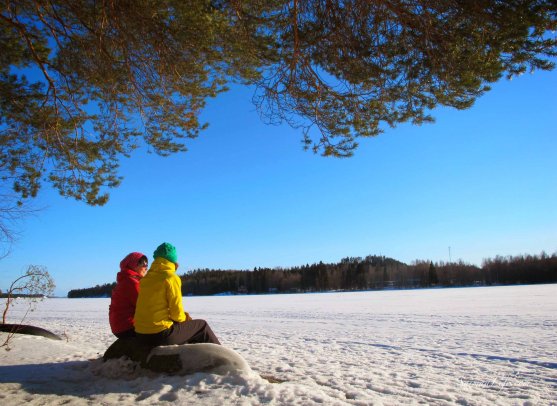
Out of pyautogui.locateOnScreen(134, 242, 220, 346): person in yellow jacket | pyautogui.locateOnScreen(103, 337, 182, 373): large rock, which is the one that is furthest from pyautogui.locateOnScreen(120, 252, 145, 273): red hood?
pyautogui.locateOnScreen(103, 337, 182, 373): large rock

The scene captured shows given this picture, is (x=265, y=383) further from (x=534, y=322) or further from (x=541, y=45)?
(x=534, y=322)

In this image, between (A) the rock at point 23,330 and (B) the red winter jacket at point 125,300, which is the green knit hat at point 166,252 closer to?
(B) the red winter jacket at point 125,300

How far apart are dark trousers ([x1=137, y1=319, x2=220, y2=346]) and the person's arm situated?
115mm

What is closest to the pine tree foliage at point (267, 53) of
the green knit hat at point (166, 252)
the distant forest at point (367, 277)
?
the green knit hat at point (166, 252)

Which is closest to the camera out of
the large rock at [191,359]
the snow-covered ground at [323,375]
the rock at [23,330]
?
the snow-covered ground at [323,375]

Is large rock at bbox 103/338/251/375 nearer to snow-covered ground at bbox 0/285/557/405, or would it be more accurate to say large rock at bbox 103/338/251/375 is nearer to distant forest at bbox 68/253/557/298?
snow-covered ground at bbox 0/285/557/405

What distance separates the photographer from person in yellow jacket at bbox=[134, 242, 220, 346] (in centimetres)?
416

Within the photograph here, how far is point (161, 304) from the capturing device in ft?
13.7

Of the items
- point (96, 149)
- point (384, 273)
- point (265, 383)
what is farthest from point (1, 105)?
point (384, 273)

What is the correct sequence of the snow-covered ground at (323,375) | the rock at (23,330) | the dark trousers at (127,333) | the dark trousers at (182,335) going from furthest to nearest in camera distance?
the rock at (23,330)
the dark trousers at (127,333)
the dark trousers at (182,335)
the snow-covered ground at (323,375)

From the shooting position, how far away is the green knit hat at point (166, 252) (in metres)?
4.25

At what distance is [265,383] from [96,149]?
4659 millimetres

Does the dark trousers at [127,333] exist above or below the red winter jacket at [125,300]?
below

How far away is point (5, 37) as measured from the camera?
5.50 meters
